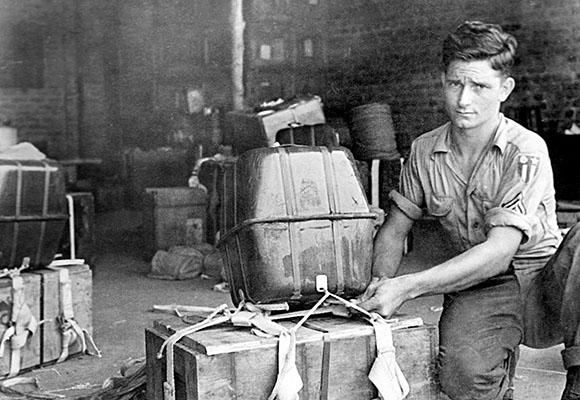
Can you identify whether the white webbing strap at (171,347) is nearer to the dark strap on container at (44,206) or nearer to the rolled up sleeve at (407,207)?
the rolled up sleeve at (407,207)

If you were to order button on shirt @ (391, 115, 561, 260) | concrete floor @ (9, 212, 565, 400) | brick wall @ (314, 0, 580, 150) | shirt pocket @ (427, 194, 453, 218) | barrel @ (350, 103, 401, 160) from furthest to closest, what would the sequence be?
brick wall @ (314, 0, 580, 150), barrel @ (350, 103, 401, 160), concrete floor @ (9, 212, 565, 400), shirt pocket @ (427, 194, 453, 218), button on shirt @ (391, 115, 561, 260)

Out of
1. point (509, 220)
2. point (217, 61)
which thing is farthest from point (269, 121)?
point (509, 220)

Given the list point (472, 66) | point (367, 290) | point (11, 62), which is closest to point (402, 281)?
point (367, 290)

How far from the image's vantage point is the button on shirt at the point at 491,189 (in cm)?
260

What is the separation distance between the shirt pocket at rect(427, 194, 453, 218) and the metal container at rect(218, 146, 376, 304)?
47 centimetres

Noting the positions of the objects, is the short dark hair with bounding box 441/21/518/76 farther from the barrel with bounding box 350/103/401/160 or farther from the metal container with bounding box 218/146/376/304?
the barrel with bounding box 350/103/401/160

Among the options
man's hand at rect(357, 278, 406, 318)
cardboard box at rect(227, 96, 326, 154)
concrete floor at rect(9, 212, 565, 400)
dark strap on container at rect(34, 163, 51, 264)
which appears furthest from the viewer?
cardboard box at rect(227, 96, 326, 154)

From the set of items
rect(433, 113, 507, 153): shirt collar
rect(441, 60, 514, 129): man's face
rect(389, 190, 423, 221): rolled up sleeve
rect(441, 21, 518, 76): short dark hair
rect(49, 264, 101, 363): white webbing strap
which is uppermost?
rect(441, 21, 518, 76): short dark hair

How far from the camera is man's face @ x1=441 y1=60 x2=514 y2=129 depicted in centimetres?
265

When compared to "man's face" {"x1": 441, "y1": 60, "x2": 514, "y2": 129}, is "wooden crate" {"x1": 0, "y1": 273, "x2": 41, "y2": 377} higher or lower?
lower

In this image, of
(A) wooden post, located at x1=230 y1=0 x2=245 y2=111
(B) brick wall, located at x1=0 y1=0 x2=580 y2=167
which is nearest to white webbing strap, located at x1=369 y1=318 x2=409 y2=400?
(B) brick wall, located at x1=0 y1=0 x2=580 y2=167

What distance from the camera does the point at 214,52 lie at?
9945 mm

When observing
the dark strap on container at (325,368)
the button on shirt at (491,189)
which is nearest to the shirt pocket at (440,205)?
the button on shirt at (491,189)

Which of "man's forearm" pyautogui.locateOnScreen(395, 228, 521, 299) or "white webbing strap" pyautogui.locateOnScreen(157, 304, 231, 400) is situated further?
"man's forearm" pyautogui.locateOnScreen(395, 228, 521, 299)
